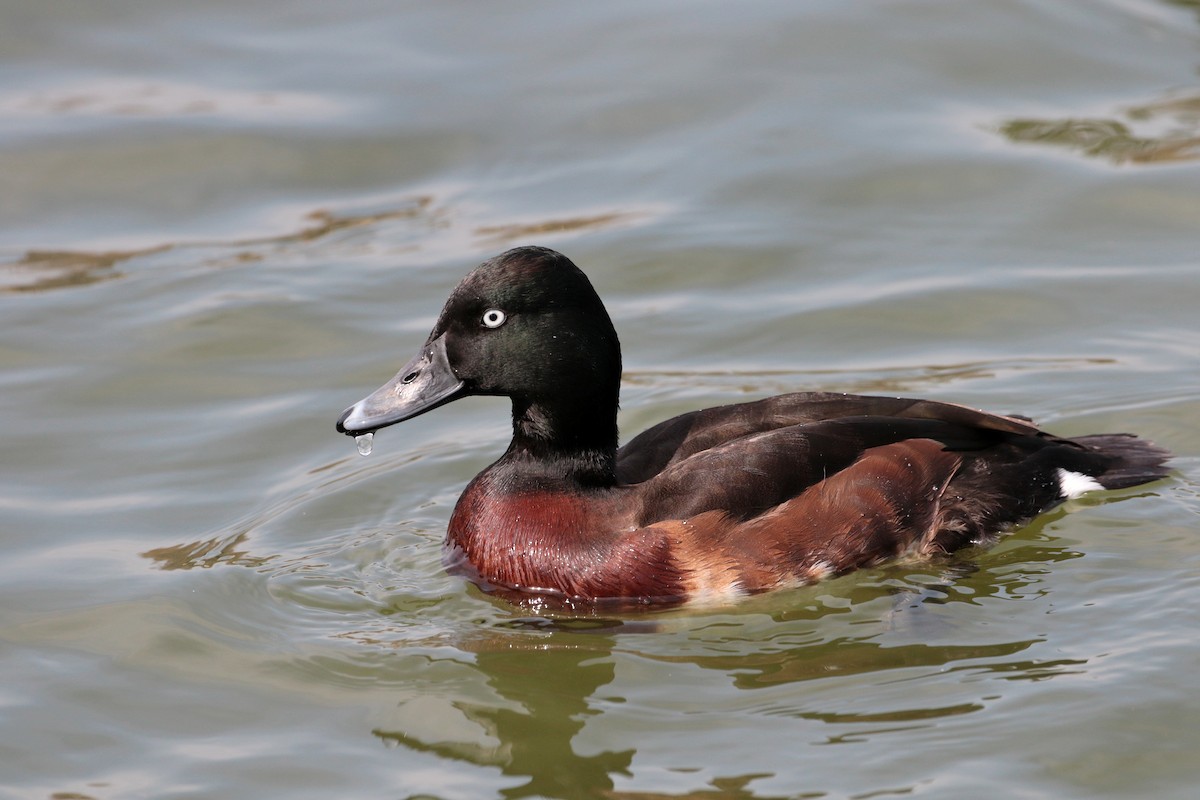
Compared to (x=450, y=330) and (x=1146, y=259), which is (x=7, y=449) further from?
(x=1146, y=259)

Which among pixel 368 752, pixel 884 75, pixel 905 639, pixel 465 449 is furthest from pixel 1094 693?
pixel 884 75

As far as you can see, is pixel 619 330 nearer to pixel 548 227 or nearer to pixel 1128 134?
pixel 548 227

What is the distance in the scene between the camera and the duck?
22.0 ft

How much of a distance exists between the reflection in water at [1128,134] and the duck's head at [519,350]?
20.2 ft

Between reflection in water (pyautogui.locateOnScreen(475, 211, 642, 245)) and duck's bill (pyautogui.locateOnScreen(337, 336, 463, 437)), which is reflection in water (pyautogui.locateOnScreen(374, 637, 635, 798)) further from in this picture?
reflection in water (pyautogui.locateOnScreen(475, 211, 642, 245))

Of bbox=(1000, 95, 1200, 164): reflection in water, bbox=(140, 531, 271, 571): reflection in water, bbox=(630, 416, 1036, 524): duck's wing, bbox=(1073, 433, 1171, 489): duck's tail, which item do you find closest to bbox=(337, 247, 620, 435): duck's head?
bbox=(630, 416, 1036, 524): duck's wing

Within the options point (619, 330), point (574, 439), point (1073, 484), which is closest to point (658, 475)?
point (574, 439)

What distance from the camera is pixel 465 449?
8.53 m

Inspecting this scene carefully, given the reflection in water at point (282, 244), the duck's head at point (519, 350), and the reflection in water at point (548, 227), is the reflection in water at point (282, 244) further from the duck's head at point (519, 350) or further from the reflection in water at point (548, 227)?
the duck's head at point (519, 350)

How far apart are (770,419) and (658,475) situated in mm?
561

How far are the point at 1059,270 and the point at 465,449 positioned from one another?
407 cm

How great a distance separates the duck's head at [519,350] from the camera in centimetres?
678

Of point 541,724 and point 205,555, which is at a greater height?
point 205,555

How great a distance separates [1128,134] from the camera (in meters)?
12.0
